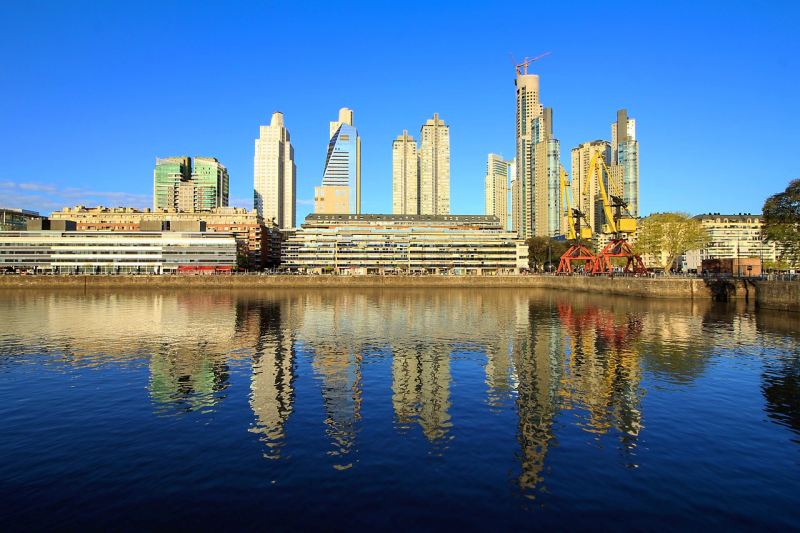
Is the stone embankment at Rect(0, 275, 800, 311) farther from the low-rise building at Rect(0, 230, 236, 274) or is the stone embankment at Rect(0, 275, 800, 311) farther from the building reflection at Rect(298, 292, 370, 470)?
the building reflection at Rect(298, 292, 370, 470)

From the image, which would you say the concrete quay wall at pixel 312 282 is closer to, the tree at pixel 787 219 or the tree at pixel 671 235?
the tree at pixel 671 235

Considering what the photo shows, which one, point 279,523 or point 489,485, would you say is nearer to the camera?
point 279,523

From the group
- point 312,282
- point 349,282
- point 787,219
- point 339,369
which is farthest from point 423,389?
point 312,282

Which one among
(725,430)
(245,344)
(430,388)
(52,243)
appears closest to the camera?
(725,430)

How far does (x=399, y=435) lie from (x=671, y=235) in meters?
128

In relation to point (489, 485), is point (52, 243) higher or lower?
higher

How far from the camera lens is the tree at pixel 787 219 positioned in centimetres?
7806

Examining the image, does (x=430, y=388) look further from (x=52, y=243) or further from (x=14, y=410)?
(x=52, y=243)

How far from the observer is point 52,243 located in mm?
196625

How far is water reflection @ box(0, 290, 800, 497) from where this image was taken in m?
23.2

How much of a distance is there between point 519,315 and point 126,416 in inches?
2367

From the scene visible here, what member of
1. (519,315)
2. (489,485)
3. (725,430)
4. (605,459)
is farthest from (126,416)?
(519,315)

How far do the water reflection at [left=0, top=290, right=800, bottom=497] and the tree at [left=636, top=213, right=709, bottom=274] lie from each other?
56.2m

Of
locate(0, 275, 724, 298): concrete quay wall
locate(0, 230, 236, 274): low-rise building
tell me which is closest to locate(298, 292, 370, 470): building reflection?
locate(0, 275, 724, 298): concrete quay wall
